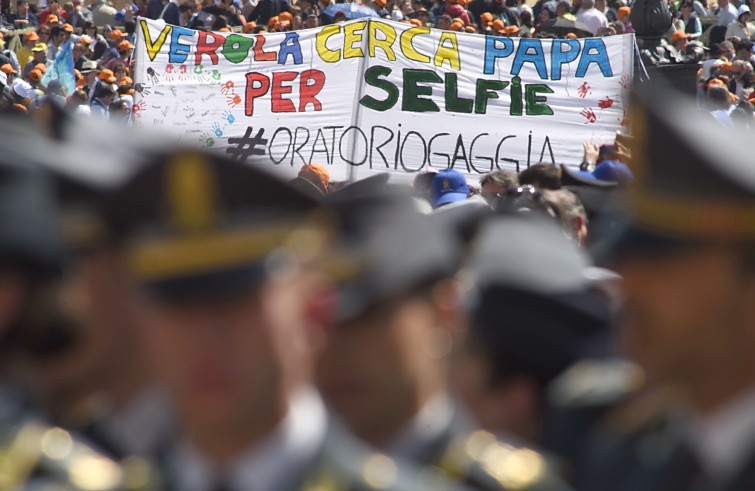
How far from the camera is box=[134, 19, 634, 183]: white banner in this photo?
1056 centimetres

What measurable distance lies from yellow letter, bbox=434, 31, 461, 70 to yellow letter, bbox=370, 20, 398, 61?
351 millimetres

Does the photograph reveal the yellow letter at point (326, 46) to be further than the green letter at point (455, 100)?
Yes

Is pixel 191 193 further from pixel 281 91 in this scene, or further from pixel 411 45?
pixel 281 91

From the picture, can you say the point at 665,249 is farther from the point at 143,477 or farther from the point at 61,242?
the point at 61,242

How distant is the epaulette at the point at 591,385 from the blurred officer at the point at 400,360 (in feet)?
1.36

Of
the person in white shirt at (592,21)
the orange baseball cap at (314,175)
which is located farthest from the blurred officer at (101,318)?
the person in white shirt at (592,21)

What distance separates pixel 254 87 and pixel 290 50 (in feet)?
1.38

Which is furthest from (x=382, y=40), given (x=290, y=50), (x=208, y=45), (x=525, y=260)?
(x=525, y=260)

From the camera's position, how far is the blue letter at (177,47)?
38.2 feet

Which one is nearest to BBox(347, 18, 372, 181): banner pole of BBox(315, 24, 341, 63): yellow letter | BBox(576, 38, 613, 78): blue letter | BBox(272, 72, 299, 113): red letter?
BBox(315, 24, 341, 63): yellow letter

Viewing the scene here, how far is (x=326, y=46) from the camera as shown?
1127 cm

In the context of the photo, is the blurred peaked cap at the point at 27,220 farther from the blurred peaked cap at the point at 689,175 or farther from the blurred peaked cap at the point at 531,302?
the blurred peaked cap at the point at 689,175

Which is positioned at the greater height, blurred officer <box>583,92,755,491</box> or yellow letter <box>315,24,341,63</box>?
blurred officer <box>583,92,755,491</box>

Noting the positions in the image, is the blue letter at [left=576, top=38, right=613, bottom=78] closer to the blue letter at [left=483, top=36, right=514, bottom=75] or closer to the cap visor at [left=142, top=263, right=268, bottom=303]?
the blue letter at [left=483, top=36, right=514, bottom=75]
